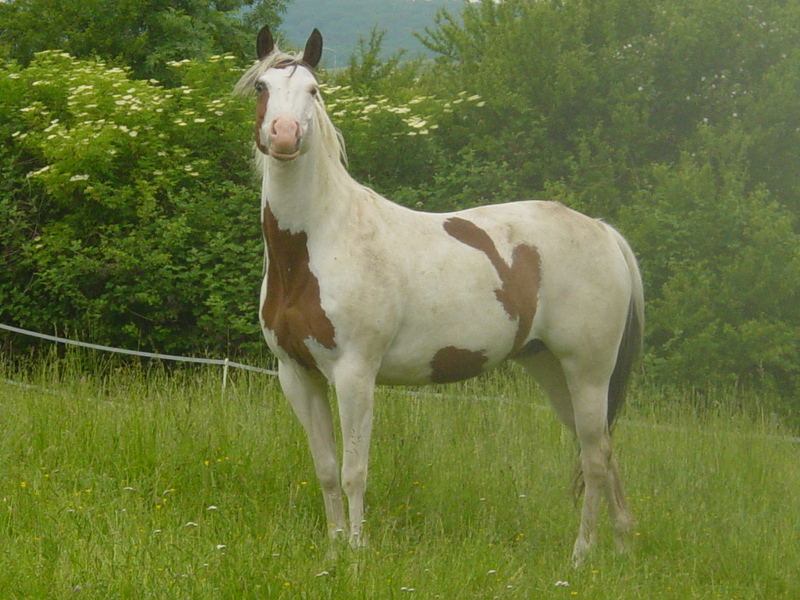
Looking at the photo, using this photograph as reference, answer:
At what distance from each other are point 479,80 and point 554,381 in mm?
6985

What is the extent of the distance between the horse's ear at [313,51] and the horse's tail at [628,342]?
198cm

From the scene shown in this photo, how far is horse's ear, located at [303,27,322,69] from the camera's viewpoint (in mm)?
4469

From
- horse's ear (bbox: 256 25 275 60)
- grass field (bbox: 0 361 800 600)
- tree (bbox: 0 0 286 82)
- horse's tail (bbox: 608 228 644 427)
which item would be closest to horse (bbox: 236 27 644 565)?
horse's ear (bbox: 256 25 275 60)

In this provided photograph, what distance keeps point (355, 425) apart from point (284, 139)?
4.25ft

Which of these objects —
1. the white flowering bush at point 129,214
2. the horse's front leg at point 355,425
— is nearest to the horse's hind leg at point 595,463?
the horse's front leg at point 355,425

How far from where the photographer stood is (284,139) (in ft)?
13.1

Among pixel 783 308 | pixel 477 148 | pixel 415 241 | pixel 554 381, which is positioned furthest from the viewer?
pixel 477 148

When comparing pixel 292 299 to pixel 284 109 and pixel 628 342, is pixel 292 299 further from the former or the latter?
pixel 628 342

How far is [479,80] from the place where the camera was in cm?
1170

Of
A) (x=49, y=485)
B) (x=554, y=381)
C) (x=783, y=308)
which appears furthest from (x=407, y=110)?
(x=49, y=485)

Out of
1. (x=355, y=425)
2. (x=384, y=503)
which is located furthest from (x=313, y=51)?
(x=384, y=503)

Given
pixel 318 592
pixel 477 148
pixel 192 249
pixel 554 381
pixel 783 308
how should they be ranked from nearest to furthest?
pixel 318 592, pixel 554 381, pixel 192 249, pixel 783 308, pixel 477 148

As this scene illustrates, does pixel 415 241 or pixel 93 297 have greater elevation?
pixel 415 241

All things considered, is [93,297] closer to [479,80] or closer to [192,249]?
[192,249]
